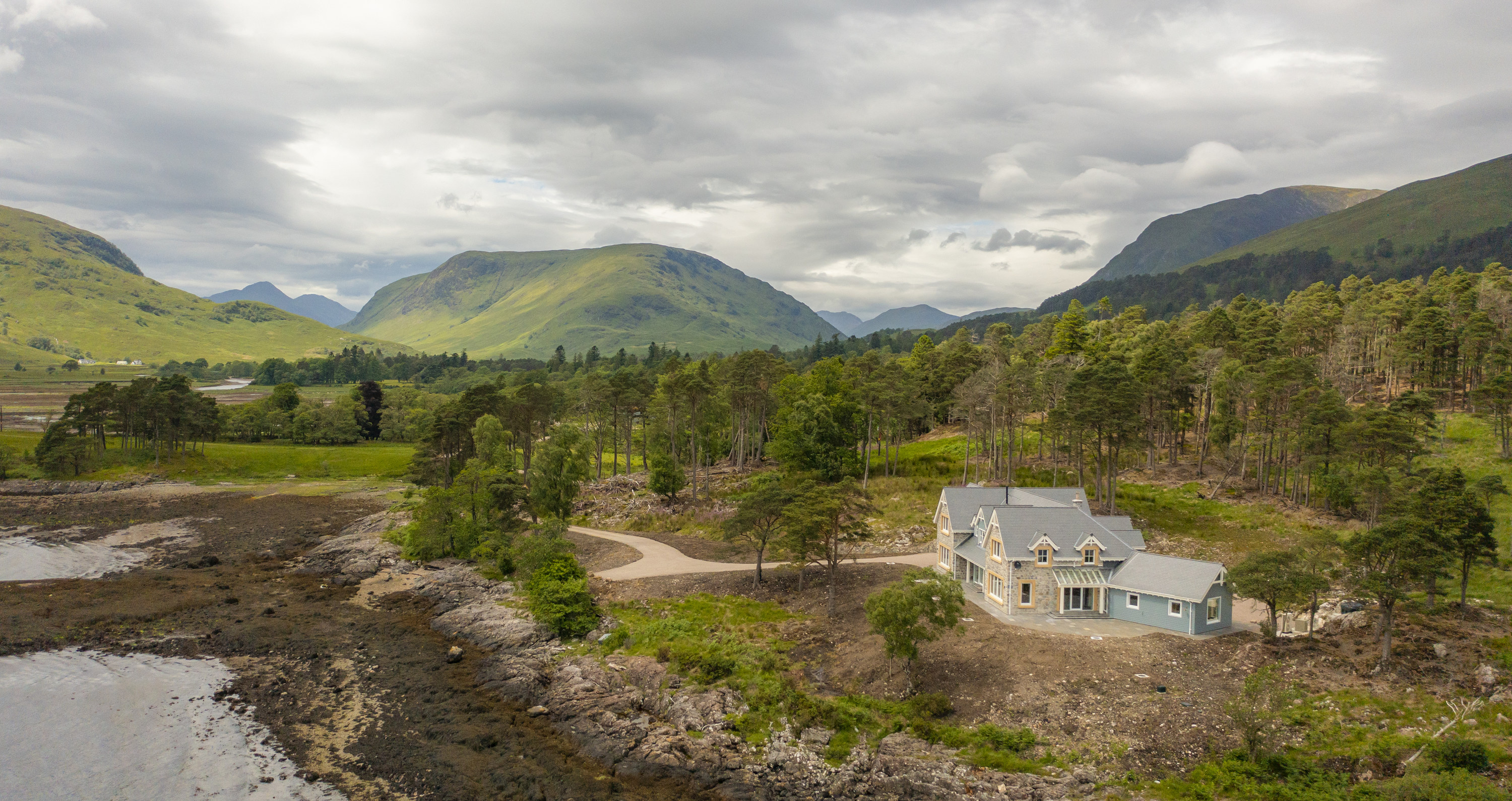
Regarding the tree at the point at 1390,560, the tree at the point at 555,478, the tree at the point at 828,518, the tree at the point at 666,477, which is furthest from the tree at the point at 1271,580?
the tree at the point at 666,477

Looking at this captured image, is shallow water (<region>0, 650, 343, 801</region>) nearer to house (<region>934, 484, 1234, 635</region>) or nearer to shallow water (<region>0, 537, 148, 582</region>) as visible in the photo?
shallow water (<region>0, 537, 148, 582</region>)

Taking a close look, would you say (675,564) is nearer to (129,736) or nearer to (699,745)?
(699,745)

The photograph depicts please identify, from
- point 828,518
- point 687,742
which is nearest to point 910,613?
point 687,742

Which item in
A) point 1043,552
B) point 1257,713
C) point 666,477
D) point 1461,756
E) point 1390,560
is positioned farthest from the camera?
point 666,477

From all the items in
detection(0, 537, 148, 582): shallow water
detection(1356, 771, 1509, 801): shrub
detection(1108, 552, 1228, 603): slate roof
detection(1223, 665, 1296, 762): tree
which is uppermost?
detection(1108, 552, 1228, 603): slate roof

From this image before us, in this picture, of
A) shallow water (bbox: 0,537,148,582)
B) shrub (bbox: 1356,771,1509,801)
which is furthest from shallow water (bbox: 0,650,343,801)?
shrub (bbox: 1356,771,1509,801)
